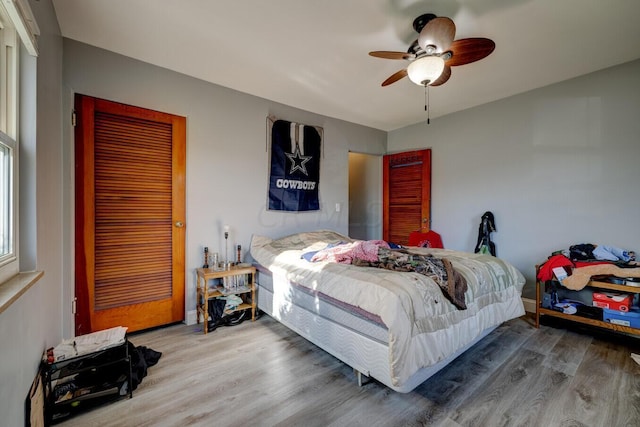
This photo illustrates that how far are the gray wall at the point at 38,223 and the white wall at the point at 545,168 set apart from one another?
4196mm

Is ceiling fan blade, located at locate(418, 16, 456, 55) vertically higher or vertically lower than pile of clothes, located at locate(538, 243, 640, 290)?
higher

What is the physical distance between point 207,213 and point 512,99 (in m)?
3.84

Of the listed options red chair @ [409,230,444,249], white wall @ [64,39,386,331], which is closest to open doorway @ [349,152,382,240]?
red chair @ [409,230,444,249]

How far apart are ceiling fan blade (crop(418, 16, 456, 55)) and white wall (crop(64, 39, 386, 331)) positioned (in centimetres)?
206

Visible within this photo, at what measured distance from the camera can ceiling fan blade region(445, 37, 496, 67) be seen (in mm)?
1829

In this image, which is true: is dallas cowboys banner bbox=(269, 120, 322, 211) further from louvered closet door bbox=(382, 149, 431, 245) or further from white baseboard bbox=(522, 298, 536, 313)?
white baseboard bbox=(522, 298, 536, 313)

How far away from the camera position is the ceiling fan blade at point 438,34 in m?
1.66

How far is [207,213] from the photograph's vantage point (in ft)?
9.55

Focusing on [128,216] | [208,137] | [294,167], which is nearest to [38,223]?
[128,216]

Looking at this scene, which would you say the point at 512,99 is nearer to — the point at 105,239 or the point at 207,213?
the point at 207,213

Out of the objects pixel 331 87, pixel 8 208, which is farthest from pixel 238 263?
pixel 331 87

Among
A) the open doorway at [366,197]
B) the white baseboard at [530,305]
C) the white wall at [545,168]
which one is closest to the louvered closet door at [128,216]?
the open doorway at [366,197]

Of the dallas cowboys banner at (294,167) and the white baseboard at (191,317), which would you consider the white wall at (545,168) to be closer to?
the dallas cowboys banner at (294,167)

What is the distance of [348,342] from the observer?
1834mm
